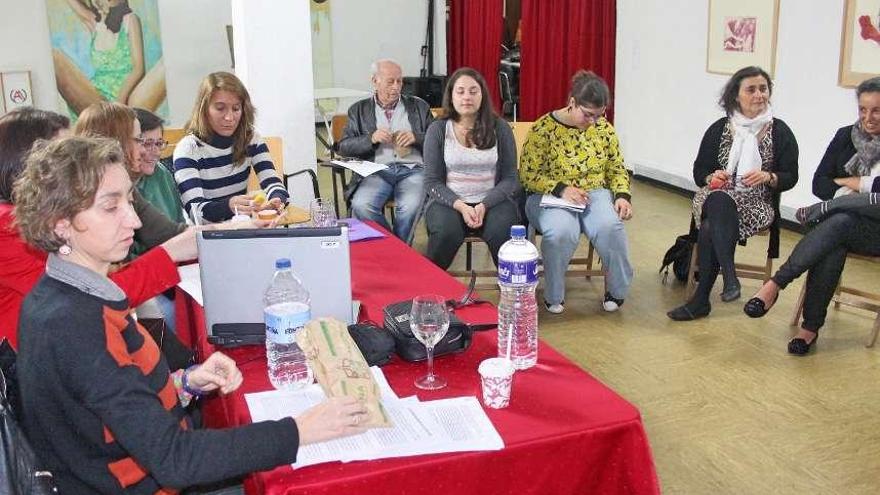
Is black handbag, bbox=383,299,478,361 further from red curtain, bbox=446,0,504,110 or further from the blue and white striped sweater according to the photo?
red curtain, bbox=446,0,504,110

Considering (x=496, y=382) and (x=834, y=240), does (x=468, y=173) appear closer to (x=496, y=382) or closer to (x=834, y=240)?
(x=834, y=240)

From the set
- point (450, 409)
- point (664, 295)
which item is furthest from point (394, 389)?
point (664, 295)

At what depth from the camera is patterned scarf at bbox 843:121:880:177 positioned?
11.9 feet

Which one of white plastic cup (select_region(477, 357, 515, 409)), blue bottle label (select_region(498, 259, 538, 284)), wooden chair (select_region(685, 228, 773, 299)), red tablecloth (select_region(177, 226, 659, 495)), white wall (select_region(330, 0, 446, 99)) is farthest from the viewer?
white wall (select_region(330, 0, 446, 99))

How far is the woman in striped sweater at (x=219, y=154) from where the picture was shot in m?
3.40

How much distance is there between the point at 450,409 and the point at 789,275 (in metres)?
2.55

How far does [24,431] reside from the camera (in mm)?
1388

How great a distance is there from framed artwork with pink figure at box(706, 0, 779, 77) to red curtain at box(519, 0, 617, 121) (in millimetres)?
1199

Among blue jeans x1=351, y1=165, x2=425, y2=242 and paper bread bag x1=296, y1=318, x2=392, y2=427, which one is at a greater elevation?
paper bread bag x1=296, y1=318, x2=392, y2=427

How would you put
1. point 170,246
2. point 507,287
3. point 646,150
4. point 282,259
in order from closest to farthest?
point 282,259 → point 507,287 → point 170,246 → point 646,150

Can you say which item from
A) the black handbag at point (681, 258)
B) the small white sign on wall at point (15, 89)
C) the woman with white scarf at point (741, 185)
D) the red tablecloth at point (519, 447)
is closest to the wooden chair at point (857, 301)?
the woman with white scarf at point (741, 185)

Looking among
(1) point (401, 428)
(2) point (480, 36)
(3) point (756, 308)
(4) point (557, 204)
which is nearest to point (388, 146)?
(4) point (557, 204)

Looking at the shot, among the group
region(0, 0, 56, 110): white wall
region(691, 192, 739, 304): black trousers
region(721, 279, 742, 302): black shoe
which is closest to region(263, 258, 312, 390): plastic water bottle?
region(691, 192, 739, 304): black trousers

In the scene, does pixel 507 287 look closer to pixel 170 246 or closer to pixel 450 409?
pixel 450 409
